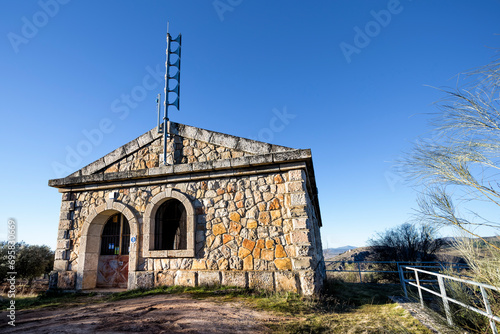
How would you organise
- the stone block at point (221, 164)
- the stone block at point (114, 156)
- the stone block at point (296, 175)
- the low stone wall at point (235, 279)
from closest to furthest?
the low stone wall at point (235, 279) < the stone block at point (296, 175) < the stone block at point (221, 164) < the stone block at point (114, 156)

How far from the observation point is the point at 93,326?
4078 mm

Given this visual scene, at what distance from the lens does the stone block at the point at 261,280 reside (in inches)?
233

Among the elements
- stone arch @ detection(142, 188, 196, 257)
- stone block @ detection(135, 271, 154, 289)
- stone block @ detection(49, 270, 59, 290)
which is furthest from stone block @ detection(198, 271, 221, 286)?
stone block @ detection(49, 270, 59, 290)

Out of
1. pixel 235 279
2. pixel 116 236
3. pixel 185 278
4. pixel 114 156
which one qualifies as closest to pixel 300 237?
pixel 235 279

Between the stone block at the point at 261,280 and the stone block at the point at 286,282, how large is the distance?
14 cm

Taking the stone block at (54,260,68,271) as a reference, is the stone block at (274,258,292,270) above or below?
below

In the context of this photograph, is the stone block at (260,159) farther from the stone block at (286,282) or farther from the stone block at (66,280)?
the stone block at (66,280)

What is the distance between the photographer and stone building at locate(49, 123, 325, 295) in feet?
20.3

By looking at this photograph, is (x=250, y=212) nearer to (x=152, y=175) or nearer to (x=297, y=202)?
(x=297, y=202)

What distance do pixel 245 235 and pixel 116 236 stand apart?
4197 millimetres

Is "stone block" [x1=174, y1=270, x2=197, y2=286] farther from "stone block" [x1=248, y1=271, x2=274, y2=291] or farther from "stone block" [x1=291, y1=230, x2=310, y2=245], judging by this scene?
"stone block" [x1=291, y1=230, x2=310, y2=245]

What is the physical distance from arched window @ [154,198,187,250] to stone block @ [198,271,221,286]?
1009 millimetres

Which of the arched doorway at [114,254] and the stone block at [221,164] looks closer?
the stone block at [221,164]

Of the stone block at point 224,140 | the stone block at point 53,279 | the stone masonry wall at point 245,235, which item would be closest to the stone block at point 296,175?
the stone masonry wall at point 245,235
